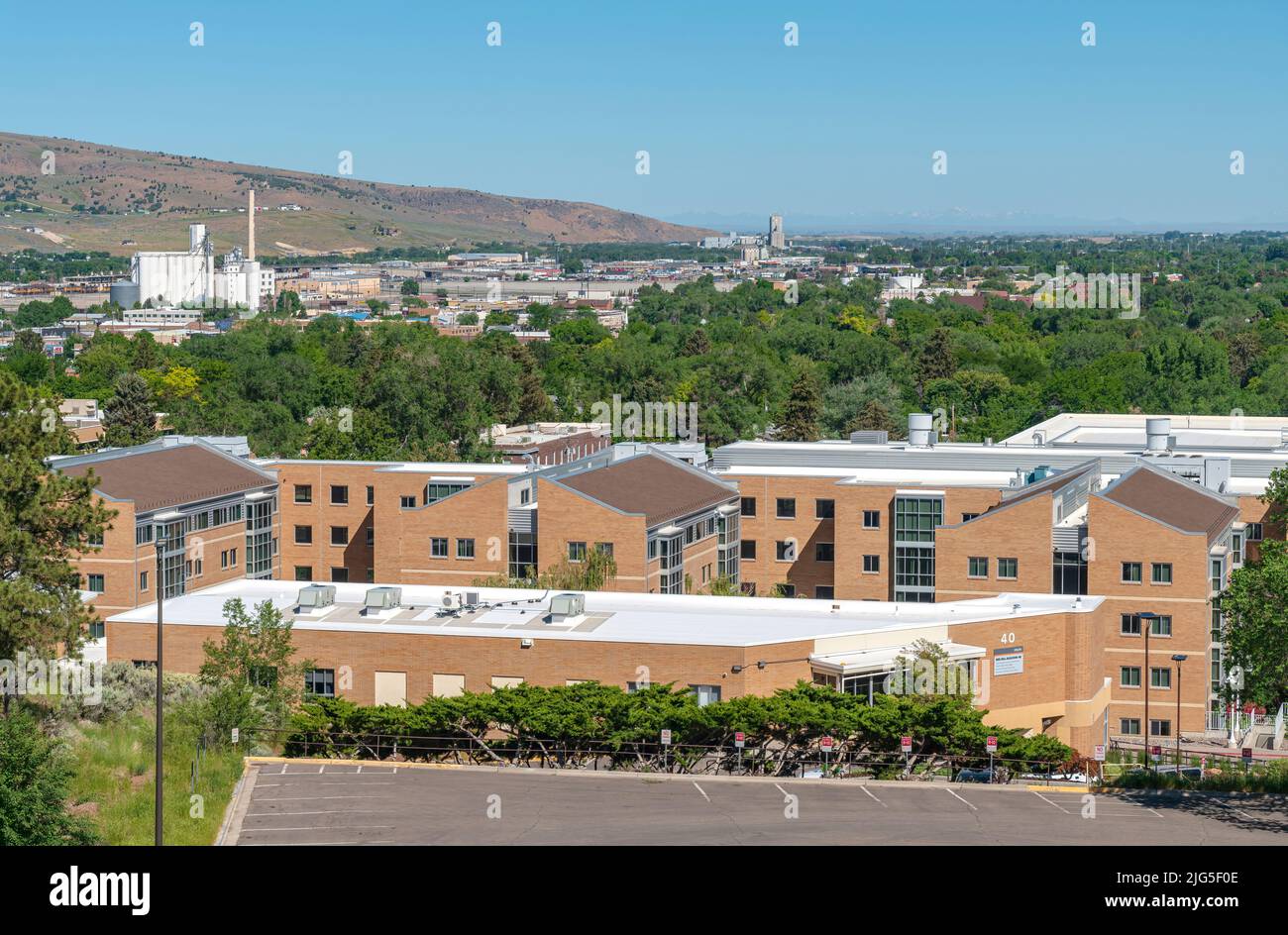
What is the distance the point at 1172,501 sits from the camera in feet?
184

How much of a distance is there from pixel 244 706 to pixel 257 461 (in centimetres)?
3285

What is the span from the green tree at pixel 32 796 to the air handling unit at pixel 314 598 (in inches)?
627

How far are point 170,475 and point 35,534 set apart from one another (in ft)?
80.8

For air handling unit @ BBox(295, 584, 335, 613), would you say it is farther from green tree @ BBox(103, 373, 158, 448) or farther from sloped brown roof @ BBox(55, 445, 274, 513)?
green tree @ BBox(103, 373, 158, 448)

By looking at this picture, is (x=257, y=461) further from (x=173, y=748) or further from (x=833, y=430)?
(x=833, y=430)

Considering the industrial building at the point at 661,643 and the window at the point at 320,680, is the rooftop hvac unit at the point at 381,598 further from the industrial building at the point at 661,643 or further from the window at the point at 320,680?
the window at the point at 320,680

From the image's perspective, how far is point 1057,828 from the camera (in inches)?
1261

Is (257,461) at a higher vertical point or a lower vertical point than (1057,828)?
higher

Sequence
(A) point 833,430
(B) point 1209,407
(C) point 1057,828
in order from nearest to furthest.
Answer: (C) point 1057,828 → (A) point 833,430 → (B) point 1209,407

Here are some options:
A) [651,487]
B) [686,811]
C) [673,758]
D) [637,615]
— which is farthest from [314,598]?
[651,487]

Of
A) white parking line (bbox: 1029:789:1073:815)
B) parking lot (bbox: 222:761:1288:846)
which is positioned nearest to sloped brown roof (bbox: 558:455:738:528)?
parking lot (bbox: 222:761:1288:846)

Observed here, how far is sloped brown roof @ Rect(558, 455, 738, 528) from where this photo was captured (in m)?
59.2
